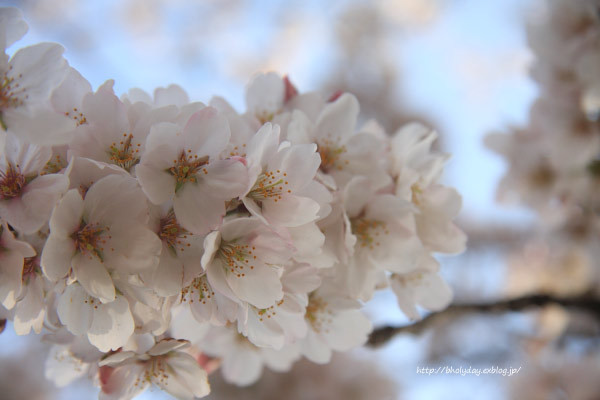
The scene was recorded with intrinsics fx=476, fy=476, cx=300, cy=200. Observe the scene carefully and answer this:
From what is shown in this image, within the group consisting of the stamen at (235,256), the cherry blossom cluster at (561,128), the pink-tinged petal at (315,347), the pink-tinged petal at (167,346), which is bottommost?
the pink-tinged petal at (167,346)

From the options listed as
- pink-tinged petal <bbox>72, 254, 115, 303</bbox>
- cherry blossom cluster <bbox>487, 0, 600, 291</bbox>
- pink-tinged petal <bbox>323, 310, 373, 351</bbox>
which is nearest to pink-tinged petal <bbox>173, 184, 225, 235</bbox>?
pink-tinged petal <bbox>72, 254, 115, 303</bbox>

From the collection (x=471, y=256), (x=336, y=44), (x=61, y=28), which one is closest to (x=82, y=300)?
(x=471, y=256)

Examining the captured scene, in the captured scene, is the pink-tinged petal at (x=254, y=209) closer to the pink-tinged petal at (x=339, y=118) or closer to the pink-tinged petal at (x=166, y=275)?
the pink-tinged petal at (x=166, y=275)

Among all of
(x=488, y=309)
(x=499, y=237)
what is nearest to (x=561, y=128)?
(x=488, y=309)

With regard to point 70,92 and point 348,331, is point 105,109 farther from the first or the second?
point 348,331

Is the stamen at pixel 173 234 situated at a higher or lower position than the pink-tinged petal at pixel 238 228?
lower

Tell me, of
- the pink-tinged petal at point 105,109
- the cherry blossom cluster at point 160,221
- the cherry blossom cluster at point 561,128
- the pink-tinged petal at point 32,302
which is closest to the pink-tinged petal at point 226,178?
the cherry blossom cluster at point 160,221
